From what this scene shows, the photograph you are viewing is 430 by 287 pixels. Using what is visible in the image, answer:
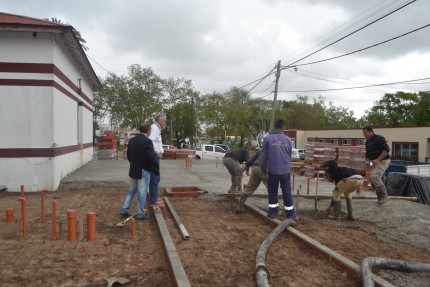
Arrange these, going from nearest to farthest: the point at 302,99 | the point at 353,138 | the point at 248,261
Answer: the point at 248,261
the point at 353,138
the point at 302,99

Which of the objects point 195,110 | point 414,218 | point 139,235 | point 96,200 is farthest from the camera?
point 195,110

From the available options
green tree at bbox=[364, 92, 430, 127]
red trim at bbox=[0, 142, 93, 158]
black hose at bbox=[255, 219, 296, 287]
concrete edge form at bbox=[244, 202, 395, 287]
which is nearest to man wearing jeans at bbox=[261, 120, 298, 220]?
concrete edge form at bbox=[244, 202, 395, 287]

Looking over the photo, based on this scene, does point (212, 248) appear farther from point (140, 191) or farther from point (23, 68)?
point (23, 68)

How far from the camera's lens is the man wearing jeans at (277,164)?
7.52 meters

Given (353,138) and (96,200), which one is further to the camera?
(353,138)

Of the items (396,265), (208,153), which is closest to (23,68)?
(396,265)

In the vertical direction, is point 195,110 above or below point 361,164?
above

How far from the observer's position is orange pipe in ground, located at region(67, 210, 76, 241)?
582 cm

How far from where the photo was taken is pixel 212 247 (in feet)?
19.1

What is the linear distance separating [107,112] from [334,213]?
45.1 meters

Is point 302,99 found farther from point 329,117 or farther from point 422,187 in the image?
point 422,187

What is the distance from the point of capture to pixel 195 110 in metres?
53.8

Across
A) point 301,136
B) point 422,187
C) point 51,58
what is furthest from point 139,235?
point 301,136

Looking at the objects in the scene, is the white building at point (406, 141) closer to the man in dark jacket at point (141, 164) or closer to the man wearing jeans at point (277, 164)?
the man wearing jeans at point (277, 164)
